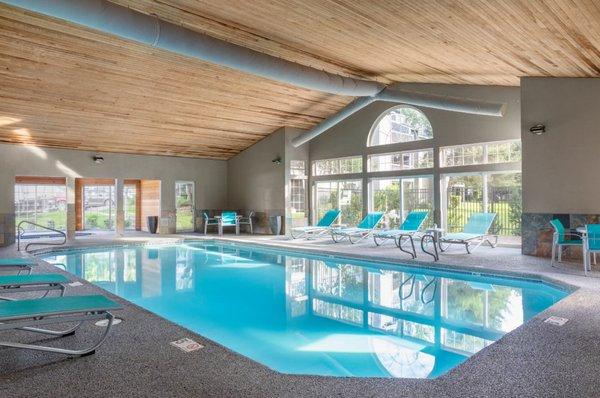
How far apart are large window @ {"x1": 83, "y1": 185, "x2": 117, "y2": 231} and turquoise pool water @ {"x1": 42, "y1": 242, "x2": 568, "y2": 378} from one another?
7822 millimetres

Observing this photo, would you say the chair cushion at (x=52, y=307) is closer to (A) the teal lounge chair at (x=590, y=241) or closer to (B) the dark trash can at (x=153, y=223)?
(A) the teal lounge chair at (x=590, y=241)

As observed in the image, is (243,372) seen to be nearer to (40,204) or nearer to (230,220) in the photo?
(230,220)

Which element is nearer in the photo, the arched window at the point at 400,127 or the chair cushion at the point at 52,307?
the chair cushion at the point at 52,307

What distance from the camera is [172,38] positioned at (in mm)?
5695

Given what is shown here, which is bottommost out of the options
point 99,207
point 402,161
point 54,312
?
point 54,312

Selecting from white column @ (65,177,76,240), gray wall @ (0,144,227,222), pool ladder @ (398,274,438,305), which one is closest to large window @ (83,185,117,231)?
gray wall @ (0,144,227,222)

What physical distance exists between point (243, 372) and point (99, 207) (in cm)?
1567

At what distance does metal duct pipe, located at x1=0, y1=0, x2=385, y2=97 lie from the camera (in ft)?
15.4

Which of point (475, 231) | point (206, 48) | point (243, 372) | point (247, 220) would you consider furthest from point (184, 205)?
point (243, 372)

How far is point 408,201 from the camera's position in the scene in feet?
36.1

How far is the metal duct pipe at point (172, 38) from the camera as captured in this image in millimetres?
4695

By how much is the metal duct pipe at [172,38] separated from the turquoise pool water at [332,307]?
349cm

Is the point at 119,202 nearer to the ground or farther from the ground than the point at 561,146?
nearer to the ground

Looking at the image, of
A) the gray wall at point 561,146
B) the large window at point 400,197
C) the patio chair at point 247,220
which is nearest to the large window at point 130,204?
the patio chair at point 247,220
